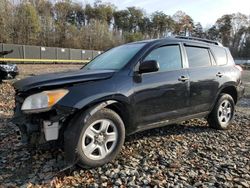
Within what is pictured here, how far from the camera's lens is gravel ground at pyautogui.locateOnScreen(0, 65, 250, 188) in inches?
141

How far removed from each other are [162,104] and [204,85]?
3.93ft

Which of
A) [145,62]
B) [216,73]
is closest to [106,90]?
[145,62]

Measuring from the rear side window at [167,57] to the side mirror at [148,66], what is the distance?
0.92 feet

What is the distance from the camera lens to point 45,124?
356 cm

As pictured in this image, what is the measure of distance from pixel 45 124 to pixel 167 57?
2369mm

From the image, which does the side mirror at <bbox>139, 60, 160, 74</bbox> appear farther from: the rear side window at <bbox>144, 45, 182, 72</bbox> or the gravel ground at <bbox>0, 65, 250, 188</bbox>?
the gravel ground at <bbox>0, 65, 250, 188</bbox>

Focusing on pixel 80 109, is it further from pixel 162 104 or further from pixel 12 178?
pixel 162 104

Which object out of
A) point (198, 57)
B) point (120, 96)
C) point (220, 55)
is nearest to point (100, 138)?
point (120, 96)

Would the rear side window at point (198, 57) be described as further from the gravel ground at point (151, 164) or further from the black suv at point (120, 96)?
the gravel ground at point (151, 164)

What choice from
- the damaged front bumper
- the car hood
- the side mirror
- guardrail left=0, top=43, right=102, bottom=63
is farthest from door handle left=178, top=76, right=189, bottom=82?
guardrail left=0, top=43, right=102, bottom=63

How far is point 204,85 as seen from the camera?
543cm

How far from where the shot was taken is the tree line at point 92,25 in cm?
4164

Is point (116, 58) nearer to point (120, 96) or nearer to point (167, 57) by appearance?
point (167, 57)

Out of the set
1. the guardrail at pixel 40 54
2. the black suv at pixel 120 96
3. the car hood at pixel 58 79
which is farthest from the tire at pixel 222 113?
the guardrail at pixel 40 54
